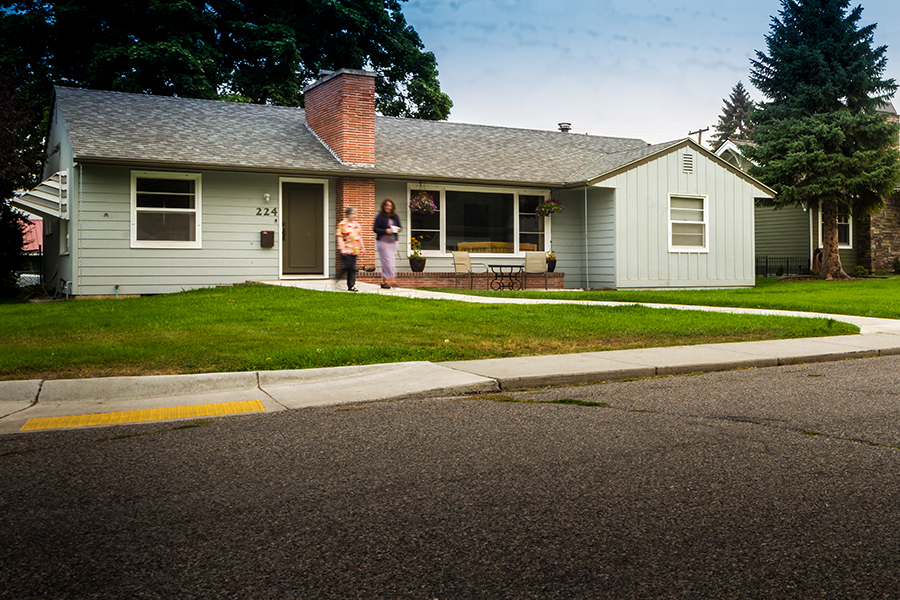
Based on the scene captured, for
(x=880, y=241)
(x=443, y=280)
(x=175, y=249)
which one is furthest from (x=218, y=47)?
(x=880, y=241)

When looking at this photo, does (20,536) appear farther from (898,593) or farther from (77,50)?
(77,50)

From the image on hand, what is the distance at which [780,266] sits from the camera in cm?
3198

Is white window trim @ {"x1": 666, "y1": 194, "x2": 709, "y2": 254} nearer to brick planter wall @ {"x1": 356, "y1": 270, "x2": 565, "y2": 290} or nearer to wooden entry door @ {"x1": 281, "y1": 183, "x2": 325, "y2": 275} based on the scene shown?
brick planter wall @ {"x1": 356, "y1": 270, "x2": 565, "y2": 290}

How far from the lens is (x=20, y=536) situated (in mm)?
3447

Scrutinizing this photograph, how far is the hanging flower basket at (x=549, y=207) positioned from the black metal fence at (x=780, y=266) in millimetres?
14358

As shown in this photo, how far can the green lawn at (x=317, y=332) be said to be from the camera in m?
8.13

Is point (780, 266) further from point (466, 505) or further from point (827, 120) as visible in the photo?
point (466, 505)

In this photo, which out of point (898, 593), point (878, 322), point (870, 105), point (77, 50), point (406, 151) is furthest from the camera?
point (77, 50)

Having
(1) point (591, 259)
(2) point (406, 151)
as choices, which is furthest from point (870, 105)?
(2) point (406, 151)

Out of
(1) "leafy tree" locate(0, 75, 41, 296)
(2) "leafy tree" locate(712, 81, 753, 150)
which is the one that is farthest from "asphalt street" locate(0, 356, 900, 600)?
(2) "leafy tree" locate(712, 81, 753, 150)

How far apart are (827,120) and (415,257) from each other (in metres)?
16.1

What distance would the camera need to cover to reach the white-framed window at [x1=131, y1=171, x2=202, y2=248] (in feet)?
58.3

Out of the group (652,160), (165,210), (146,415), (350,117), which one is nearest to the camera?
(146,415)

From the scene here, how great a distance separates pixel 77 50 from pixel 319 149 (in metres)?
18.9
